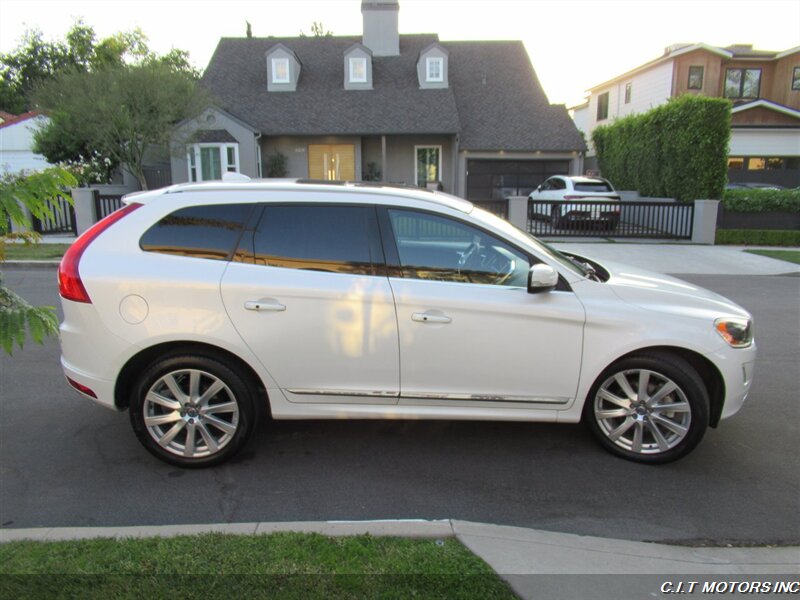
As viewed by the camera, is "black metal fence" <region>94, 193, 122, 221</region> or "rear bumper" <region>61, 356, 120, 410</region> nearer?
"rear bumper" <region>61, 356, 120, 410</region>

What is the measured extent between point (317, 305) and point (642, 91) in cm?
3445

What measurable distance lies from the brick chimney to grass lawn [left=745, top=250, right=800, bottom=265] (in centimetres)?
1879

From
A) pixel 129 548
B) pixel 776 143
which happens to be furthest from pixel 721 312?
pixel 776 143

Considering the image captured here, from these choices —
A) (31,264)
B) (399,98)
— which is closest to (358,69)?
(399,98)

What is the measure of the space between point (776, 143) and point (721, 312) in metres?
32.7

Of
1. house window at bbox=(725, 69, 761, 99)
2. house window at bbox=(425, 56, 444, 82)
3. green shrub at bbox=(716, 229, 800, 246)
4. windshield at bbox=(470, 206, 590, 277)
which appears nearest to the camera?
windshield at bbox=(470, 206, 590, 277)

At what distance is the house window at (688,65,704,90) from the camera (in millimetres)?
30625

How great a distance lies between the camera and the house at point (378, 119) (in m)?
24.2

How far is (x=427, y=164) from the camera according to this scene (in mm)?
26312

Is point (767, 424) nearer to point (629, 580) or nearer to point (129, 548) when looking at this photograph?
point (629, 580)

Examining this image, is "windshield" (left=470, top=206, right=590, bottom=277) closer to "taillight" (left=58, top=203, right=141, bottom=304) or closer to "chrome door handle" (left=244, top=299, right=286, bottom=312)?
"chrome door handle" (left=244, top=299, right=286, bottom=312)

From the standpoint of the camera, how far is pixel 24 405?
4984mm

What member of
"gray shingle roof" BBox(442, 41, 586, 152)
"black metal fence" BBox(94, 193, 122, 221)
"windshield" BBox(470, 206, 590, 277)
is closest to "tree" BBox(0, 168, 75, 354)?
"windshield" BBox(470, 206, 590, 277)

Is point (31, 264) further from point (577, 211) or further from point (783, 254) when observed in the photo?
point (783, 254)
